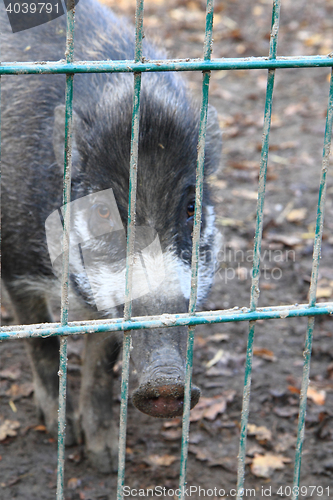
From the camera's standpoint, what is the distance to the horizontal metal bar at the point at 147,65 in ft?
4.99

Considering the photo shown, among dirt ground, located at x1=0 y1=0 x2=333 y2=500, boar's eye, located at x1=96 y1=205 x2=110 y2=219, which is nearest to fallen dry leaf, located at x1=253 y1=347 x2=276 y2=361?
dirt ground, located at x1=0 y1=0 x2=333 y2=500

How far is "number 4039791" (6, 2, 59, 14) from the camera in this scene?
121 inches

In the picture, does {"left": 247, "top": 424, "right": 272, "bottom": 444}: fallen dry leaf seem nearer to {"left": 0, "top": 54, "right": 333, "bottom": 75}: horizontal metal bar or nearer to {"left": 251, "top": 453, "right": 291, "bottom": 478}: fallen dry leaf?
{"left": 251, "top": 453, "right": 291, "bottom": 478}: fallen dry leaf

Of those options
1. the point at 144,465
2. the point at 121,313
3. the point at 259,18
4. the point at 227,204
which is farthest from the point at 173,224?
the point at 259,18

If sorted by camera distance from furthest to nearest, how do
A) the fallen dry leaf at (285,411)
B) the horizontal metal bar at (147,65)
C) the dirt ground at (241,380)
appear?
1. the fallen dry leaf at (285,411)
2. the dirt ground at (241,380)
3. the horizontal metal bar at (147,65)

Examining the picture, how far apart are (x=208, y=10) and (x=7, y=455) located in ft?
7.79

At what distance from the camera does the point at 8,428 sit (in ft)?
10.4

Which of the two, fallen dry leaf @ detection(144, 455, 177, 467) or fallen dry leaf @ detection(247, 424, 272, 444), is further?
fallen dry leaf @ detection(247, 424, 272, 444)

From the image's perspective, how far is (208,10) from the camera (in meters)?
1.58

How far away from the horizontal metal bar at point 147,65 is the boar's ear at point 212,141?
1.29 meters

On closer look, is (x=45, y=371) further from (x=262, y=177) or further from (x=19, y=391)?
(x=262, y=177)

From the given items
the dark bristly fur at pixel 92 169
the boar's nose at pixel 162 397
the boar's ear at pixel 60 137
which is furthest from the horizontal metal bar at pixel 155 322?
the boar's ear at pixel 60 137

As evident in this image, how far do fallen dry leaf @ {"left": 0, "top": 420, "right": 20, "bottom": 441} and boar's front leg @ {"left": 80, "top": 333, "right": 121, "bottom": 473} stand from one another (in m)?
0.37

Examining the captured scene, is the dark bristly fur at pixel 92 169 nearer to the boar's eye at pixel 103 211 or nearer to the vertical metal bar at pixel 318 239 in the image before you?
the boar's eye at pixel 103 211
